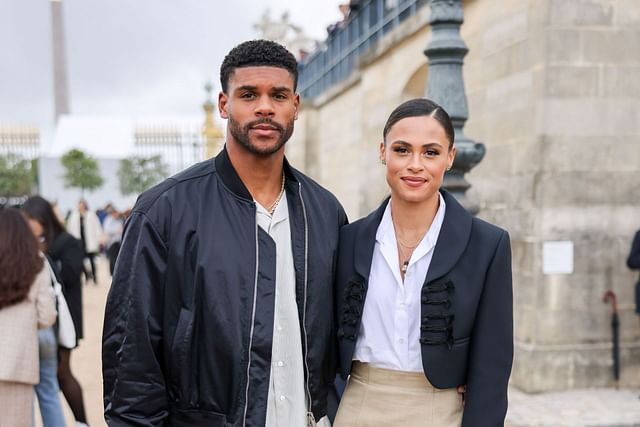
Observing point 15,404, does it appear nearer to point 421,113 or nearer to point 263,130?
point 263,130

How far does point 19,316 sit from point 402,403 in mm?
2308

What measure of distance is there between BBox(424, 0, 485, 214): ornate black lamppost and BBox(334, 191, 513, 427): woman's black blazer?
1.73 meters

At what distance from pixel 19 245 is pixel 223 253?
6.96 feet

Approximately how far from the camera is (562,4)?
5922 millimetres

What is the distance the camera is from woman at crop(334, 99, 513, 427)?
2236 mm

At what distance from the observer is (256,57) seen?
7.24 ft

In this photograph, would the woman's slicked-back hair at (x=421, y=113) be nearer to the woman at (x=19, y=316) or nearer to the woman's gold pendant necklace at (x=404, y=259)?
the woman's gold pendant necklace at (x=404, y=259)

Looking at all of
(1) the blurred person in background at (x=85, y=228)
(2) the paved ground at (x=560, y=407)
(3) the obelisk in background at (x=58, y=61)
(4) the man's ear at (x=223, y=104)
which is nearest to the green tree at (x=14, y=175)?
(3) the obelisk in background at (x=58, y=61)

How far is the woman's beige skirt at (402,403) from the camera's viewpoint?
2.27 m

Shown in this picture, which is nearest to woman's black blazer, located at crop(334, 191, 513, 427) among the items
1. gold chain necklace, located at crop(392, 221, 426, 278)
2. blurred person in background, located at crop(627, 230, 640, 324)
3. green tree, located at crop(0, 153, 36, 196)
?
gold chain necklace, located at crop(392, 221, 426, 278)

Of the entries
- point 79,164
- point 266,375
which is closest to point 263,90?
point 266,375

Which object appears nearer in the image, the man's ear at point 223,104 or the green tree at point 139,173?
the man's ear at point 223,104

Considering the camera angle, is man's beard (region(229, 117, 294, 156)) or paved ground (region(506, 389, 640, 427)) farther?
paved ground (region(506, 389, 640, 427))

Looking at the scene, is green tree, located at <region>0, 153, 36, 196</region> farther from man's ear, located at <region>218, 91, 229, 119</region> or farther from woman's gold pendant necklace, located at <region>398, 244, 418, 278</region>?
woman's gold pendant necklace, located at <region>398, 244, 418, 278</region>
